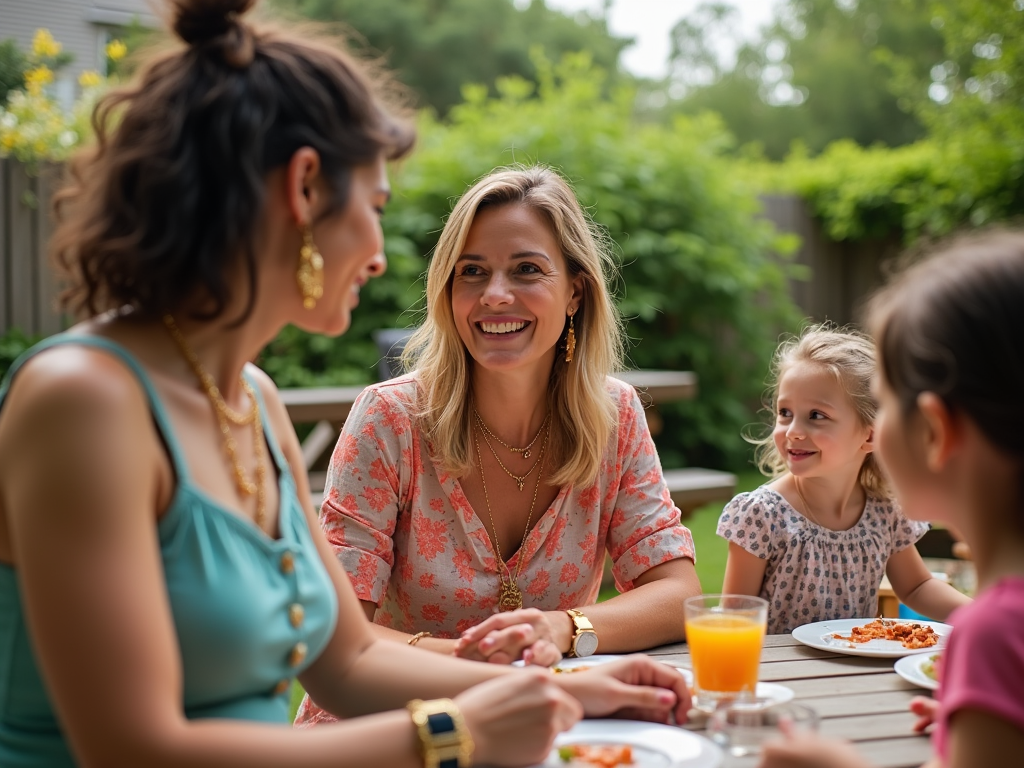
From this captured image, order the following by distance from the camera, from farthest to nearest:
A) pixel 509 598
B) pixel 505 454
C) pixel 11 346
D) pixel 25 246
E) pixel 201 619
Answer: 1. pixel 25 246
2. pixel 11 346
3. pixel 505 454
4. pixel 509 598
5. pixel 201 619

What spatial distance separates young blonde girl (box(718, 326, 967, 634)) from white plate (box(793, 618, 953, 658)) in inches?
16.3

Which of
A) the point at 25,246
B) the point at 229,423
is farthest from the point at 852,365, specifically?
the point at 25,246

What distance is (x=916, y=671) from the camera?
5.64ft

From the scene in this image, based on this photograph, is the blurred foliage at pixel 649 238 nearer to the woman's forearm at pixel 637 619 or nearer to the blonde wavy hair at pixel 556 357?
the blonde wavy hair at pixel 556 357

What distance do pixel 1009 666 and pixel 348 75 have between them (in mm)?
1072

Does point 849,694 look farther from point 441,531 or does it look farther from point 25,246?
point 25,246

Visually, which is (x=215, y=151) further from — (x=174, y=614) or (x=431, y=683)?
(x=431, y=683)

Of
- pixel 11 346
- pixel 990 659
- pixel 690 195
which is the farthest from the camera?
pixel 690 195

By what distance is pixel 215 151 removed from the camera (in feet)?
4.17

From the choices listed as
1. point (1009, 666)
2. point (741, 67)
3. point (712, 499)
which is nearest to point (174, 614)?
point (1009, 666)

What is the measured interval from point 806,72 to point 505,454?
31556 mm

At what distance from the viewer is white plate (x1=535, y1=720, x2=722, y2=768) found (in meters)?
1.34

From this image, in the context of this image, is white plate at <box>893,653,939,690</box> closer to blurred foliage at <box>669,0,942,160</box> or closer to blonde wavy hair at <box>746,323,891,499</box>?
blonde wavy hair at <box>746,323,891,499</box>

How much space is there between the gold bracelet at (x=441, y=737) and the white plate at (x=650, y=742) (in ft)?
0.44
